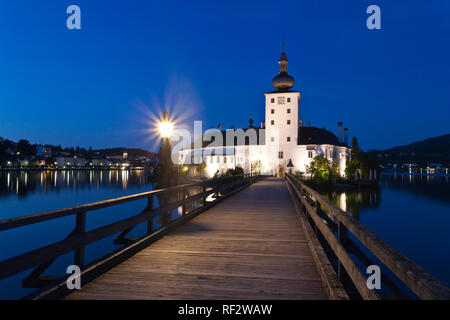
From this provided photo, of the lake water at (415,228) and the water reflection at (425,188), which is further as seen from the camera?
the water reflection at (425,188)

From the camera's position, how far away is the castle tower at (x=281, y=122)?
195 feet

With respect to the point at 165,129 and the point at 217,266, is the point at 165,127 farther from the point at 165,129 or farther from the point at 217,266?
the point at 217,266

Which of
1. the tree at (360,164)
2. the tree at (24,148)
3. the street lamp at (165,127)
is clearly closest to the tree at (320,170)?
the tree at (360,164)

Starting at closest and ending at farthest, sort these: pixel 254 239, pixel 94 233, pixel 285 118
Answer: pixel 94 233, pixel 254 239, pixel 285 118

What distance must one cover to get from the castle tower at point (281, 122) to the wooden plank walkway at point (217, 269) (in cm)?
5267

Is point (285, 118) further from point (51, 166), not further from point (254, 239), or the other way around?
point (51, 166)

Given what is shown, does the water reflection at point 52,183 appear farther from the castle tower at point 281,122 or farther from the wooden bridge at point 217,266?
A: the wooden bridge at point 217,266

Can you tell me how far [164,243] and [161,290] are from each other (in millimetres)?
2510

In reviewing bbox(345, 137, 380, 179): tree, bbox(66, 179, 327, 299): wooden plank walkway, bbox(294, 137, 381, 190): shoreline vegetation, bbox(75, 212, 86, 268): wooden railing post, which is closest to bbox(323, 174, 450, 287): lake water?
bbox(294, 137, 381, 190): shoreline vegetation

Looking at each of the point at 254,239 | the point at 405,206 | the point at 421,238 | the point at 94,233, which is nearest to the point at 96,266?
the point at 94,233

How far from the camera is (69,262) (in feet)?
50.7

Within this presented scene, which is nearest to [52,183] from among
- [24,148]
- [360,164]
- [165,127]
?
[360,164]

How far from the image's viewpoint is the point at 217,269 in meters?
4.75

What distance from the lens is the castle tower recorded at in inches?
2344
